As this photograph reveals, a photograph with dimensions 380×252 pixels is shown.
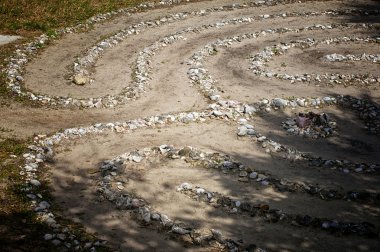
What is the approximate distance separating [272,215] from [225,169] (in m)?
2.86

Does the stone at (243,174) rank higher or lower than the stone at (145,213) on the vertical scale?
higher

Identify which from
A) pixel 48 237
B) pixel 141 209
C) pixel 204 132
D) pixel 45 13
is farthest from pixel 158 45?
pixel 48 237

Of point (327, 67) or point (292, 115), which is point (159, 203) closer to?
point (292, 115)

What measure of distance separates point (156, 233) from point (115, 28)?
2017 cm

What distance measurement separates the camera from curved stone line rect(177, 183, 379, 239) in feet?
34.3

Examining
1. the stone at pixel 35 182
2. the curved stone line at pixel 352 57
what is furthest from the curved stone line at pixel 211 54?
the stone at pixel 35 182

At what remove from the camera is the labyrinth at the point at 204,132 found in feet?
35.1

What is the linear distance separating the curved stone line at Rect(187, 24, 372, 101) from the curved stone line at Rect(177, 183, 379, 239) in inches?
281

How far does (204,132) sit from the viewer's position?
15.8 m

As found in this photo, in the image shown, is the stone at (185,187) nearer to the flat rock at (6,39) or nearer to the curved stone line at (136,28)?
the curved stone line at (136,28)

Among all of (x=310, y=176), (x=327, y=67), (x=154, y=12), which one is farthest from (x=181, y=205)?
(x=154, y=12)

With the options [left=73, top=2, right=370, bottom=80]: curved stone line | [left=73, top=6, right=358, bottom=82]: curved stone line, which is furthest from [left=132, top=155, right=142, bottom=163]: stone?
[left=73, top=2, right=370, bottom=80]: curved stone line

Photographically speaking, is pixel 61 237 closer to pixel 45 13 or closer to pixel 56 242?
pixel 56 242

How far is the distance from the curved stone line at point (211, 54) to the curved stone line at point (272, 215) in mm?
7129
